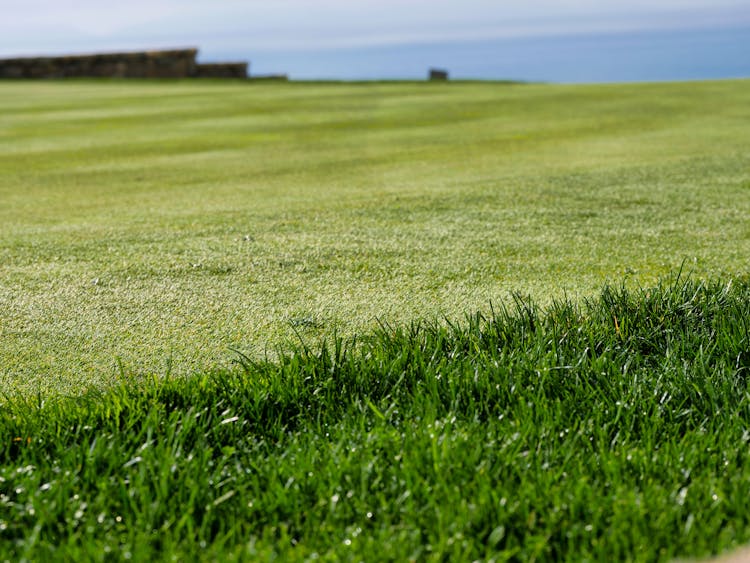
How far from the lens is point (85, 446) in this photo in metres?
1.88

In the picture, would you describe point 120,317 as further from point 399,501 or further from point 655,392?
point 655,392

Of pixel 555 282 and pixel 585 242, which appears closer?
pixel 555 282

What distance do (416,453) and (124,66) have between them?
71.9 feet

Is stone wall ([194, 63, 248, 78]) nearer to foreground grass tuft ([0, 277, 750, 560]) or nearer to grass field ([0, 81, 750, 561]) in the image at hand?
grass field ([0, 81, 750, 561])

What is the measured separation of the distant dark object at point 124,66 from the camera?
21094 millimetres

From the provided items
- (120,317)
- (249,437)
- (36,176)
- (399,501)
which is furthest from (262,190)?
(399,501)

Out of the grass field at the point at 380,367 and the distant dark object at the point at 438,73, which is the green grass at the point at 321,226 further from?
the distant dark object at the point at 438,73

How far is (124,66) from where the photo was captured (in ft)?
71.4

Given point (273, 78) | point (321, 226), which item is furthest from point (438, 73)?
point (321, 226)

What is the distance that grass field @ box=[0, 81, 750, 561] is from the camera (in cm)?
160

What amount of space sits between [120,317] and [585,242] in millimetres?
2014

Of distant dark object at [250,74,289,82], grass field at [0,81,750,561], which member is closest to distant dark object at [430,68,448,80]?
distant dark object at [250,74,289,82]

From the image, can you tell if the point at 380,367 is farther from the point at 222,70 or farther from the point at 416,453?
the point at 222,70

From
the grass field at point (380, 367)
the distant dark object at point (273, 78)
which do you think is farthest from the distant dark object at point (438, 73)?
the grass field at point (380, 367)
